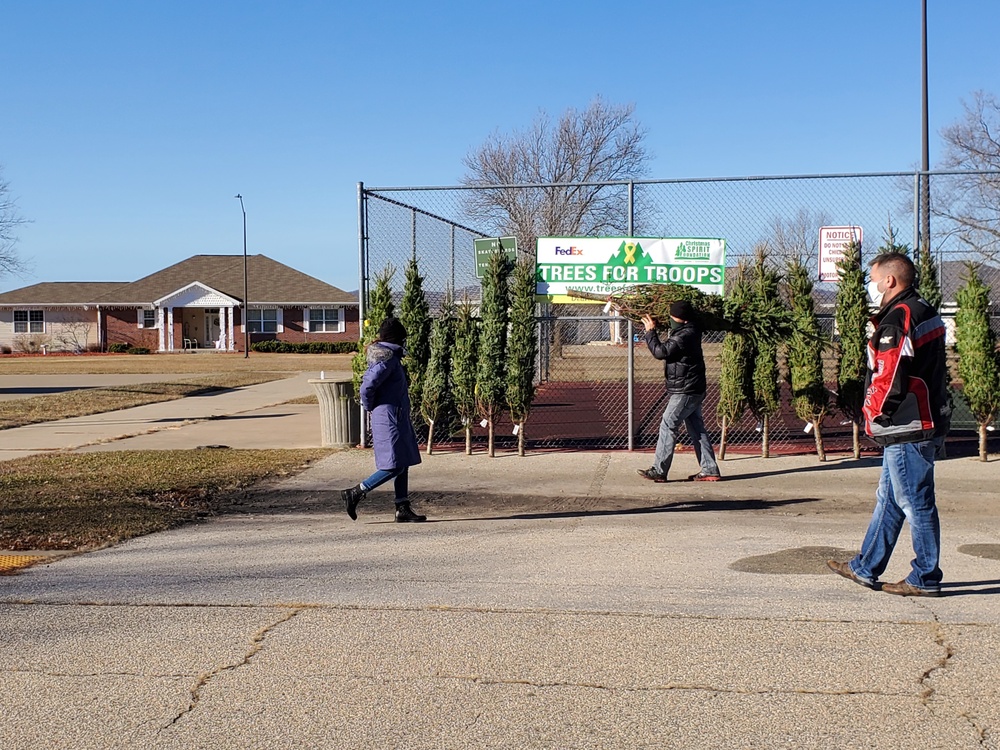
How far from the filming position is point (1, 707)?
4.23 m

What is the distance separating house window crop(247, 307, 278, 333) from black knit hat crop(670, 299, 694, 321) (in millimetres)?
47546

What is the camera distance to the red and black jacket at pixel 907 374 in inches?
221

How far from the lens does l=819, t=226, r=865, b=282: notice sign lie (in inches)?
458

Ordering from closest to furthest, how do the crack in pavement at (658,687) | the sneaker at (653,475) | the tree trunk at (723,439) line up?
the crack in pavement at (658,687) < the sneaker at (653,475) < the tree trunk at (723,439)

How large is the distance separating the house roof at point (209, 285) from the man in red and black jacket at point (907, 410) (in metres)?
50.7

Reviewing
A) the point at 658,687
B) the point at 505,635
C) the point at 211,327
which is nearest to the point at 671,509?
the point at 505,635

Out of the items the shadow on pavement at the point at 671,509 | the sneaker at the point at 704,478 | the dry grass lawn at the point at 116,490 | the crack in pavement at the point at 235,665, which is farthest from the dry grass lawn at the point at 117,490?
the sneaker at the point at 704,478

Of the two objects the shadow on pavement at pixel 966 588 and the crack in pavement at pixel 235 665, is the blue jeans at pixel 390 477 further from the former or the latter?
the shadow on pavement at pixel 966 588

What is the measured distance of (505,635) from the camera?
202 inches

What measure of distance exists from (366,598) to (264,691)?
1520mm

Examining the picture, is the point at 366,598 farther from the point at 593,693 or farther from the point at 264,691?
the point at 593,693

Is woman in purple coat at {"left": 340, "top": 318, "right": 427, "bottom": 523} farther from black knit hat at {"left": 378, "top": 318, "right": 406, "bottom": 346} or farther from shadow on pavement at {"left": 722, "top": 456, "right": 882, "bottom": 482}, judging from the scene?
shadow on pavement at {"left": 722, "top": 456, "right": 882, "bottom": 482}

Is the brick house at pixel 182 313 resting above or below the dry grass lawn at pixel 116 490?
above

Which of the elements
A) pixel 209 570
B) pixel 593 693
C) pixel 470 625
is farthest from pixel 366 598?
pixel 593 693
